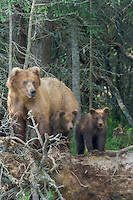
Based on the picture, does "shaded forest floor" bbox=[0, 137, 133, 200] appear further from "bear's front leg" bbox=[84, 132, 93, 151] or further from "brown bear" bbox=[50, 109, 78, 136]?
"brown bear" bbox=[50, 109, 78, 136]

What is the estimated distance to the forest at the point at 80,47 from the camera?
272 inches

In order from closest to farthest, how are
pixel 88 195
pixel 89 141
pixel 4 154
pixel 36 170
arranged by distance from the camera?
pixel 36 170 < pixel 4 154 < pixel 88 195 < pixel 89 141

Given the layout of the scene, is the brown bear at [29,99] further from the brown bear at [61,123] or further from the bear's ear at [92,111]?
the bear's ear at [92,111]

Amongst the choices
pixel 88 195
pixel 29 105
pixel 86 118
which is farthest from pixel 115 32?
pixel 88 195

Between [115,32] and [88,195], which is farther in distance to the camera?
[115,32]

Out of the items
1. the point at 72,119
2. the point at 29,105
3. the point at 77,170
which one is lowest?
the point at 77,170

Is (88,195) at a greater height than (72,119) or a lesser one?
lesser

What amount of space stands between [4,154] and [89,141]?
1.99m

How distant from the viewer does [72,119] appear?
6.04 m

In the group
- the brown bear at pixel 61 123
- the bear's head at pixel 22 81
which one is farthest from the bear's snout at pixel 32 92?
the brown bear at pixel 61 123

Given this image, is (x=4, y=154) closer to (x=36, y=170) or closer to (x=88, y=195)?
→ (x=36, y=170)

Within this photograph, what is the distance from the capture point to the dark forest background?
287 inches

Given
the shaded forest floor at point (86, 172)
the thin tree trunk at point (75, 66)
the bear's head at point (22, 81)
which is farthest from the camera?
the thin tree trunk at point (75, 66)

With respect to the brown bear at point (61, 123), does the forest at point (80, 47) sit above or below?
above
